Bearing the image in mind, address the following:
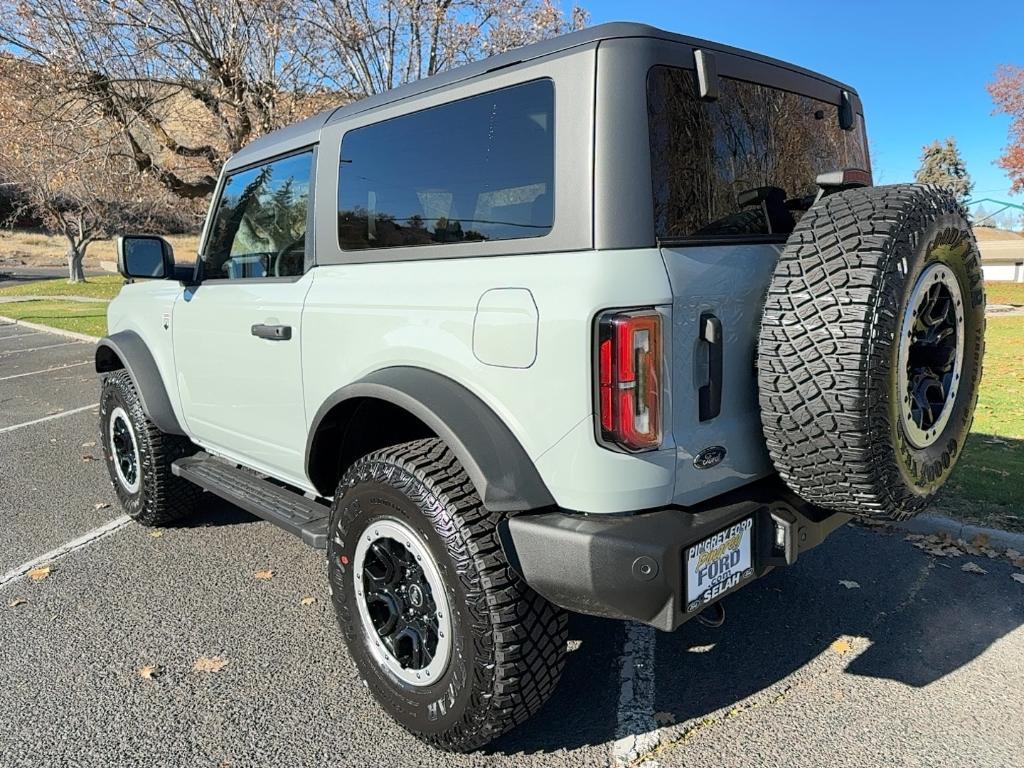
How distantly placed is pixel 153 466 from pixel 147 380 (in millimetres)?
502

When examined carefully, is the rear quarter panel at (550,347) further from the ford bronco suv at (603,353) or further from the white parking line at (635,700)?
the white parking line at (635,700)

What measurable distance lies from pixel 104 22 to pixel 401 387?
11442mm

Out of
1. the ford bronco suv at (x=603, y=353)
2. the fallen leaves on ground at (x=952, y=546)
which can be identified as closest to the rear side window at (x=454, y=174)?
the ford bronco suv at (x=603, y=353)

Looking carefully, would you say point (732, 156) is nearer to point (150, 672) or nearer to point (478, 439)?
point (478, 439)

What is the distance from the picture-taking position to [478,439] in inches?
Result: 87.7

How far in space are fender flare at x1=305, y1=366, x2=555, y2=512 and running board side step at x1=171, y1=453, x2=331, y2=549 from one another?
33.3 inches

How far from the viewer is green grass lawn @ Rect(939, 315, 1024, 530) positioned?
14.3 ft

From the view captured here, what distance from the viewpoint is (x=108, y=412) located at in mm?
4695

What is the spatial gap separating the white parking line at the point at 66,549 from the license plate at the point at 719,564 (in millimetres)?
3519

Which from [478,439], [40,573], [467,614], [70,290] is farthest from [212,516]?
[70,290]

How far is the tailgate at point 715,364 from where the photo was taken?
83.7 inches

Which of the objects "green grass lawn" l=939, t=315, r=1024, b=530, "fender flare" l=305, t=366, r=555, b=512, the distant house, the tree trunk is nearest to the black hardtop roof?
"fender flare" l=305, t=366, r=555, b=512

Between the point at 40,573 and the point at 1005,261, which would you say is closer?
the point at 40,573

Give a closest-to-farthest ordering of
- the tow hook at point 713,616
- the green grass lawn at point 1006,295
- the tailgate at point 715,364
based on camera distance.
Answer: the tailgate at point 715,364 → the tow hook at point 713,616 → the green grass lawn at point 1006,295
